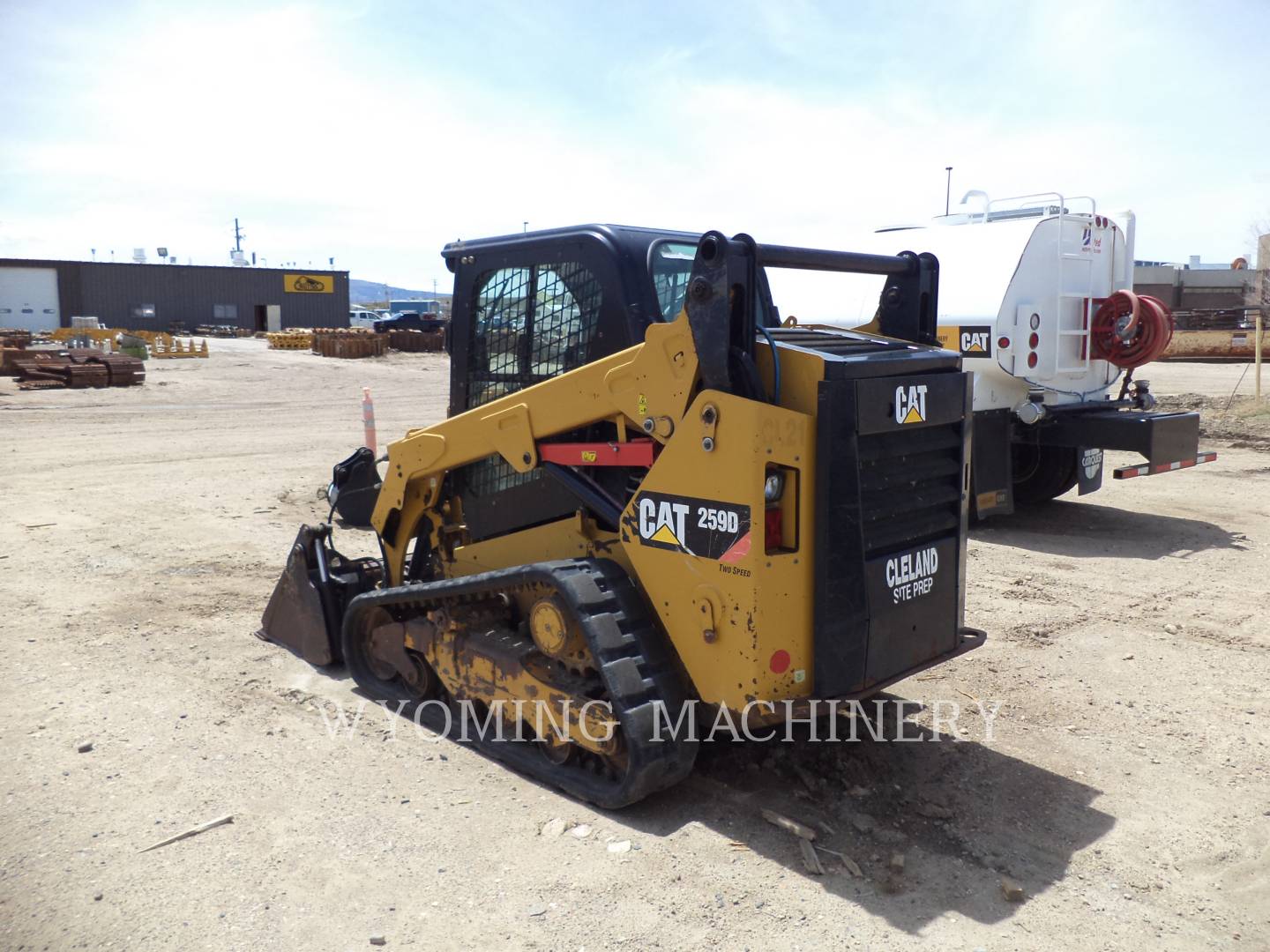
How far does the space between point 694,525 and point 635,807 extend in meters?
1.18

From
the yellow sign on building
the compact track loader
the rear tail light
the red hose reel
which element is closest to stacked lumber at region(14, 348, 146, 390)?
the compact track loader

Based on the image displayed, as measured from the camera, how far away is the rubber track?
3783 millimetres

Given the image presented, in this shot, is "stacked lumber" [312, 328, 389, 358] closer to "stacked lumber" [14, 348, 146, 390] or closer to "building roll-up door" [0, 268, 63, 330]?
"stacked lumber" [14, 348, 146, 390]

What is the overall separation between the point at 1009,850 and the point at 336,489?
5739 mm

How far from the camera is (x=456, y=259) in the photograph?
5.13m

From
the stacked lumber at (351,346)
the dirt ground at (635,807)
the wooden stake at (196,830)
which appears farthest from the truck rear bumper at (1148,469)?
the stacked lumber at (351,346)

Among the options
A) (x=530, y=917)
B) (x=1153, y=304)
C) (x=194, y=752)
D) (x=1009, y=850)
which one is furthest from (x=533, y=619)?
(x=1153, y=304)

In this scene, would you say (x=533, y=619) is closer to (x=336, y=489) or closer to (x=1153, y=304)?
(x=336, y=489)

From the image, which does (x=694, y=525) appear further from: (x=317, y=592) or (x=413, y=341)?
(x=413, y=341)

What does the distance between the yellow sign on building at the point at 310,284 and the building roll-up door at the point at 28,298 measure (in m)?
11.0

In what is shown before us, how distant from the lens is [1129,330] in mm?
8961

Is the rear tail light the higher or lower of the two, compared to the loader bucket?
higher

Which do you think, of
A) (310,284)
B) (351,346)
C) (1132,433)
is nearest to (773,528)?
(1132,433)

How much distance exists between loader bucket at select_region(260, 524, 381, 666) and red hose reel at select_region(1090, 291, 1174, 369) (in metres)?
6.80
